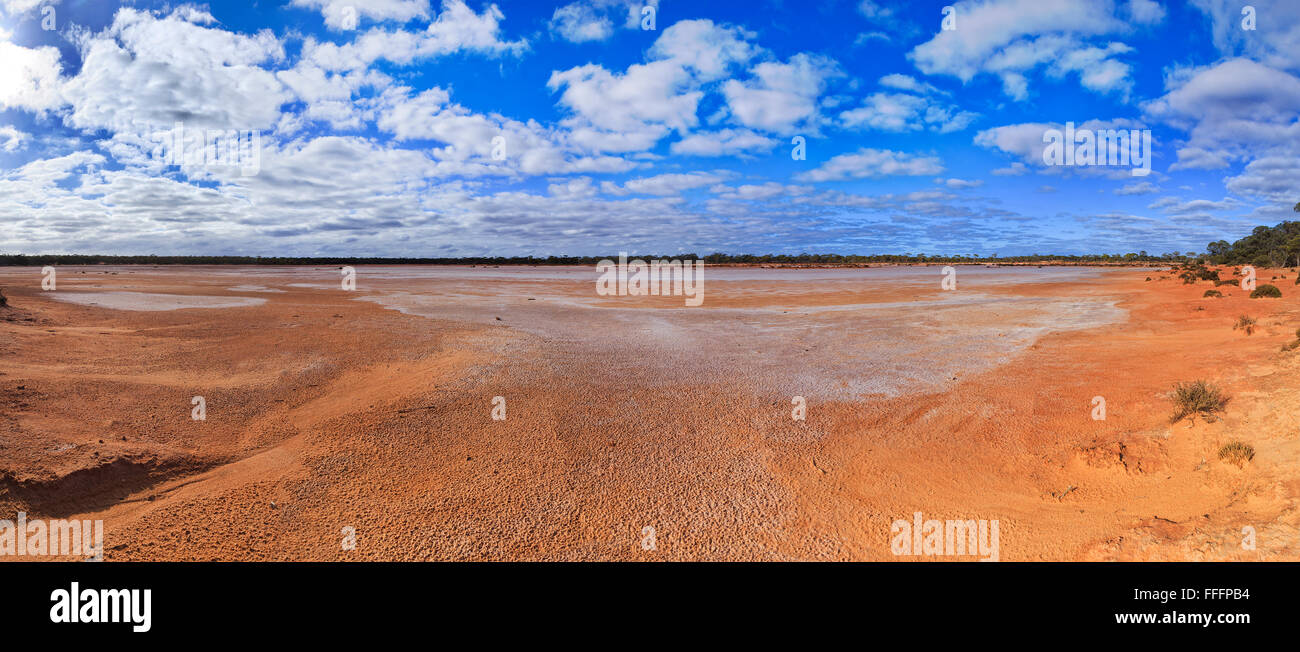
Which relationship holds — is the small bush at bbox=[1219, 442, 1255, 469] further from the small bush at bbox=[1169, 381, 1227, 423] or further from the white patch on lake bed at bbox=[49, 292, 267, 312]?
the white patch on lake bed at bbox=[49, 292, 267, 312]

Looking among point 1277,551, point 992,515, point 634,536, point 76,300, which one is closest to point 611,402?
point 634,536

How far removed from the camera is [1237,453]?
223 inches

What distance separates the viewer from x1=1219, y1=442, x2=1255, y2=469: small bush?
559 centimetres

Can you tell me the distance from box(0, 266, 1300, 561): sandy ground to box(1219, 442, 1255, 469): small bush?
0.07 metres

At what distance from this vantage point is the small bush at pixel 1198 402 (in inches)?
276

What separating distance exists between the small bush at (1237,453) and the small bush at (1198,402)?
1232mm

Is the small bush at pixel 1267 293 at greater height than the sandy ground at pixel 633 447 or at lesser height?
greater

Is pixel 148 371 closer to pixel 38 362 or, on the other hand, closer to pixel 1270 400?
pixel 38 362

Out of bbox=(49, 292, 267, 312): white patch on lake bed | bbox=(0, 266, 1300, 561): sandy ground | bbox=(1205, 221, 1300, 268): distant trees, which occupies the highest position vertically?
bbox=(1205, 221, 1300, 268): distant trees

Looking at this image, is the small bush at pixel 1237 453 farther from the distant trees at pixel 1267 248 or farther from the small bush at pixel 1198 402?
the distant trees at pixel 1267 248

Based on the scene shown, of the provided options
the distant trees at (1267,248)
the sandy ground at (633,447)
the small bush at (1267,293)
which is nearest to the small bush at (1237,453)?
the sandy ground at (633,447)

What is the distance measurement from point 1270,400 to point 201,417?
1429cm

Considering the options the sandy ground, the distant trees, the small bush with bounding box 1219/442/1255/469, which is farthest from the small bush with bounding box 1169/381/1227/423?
the distant trees

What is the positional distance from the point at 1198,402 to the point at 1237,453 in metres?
1.72
